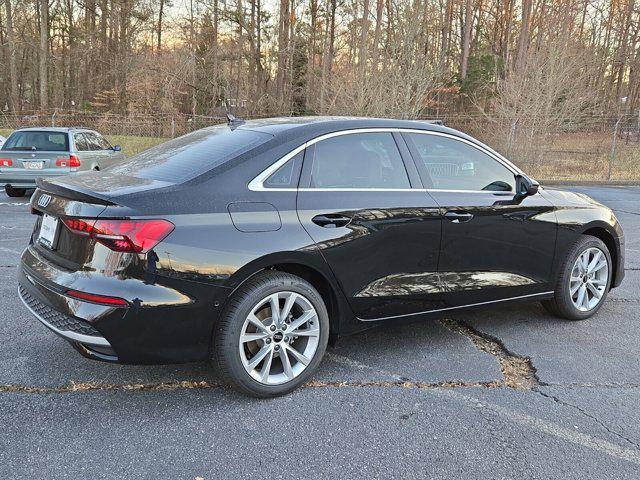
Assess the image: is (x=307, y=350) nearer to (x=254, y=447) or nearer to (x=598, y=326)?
(x=254, y=447)

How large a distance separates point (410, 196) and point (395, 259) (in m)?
0.43

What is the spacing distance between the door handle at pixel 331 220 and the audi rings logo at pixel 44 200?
4.93 ft

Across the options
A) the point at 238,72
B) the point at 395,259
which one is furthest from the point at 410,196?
the point at 238,72

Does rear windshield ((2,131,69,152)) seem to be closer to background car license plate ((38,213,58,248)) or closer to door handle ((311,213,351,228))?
background car license plate ((38,213,58,248))

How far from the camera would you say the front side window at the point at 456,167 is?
3799 mm

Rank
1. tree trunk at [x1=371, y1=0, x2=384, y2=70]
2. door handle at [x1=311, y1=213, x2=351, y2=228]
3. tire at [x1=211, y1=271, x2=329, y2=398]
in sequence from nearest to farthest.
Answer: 1. tire at [x1=211, y1=271, x2=329, y2=398]
2. door handle at [x1=311, y1=213, x2=351, y2=228]
3. tree trunk at [x1=371, y1=0, x2=384, y2=70]

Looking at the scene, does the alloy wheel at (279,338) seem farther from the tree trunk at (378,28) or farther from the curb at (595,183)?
the tree trunk at (378,28)

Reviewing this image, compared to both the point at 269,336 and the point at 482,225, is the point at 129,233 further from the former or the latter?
the point at 482,225

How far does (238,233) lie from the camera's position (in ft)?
9.69

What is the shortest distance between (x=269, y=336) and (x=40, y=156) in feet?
31.0

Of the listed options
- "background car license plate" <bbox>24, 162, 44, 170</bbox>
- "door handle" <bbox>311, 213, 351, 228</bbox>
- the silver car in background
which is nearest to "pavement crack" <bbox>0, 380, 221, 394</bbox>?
"door handle" <bbox>311, 213, 351, 228</bbox>

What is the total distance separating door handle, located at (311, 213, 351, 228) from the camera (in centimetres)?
322

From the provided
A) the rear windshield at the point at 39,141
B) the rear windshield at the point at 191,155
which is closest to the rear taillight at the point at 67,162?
the rear windshield at the point at 39,141

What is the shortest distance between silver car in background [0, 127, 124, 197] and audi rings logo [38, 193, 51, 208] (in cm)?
798
